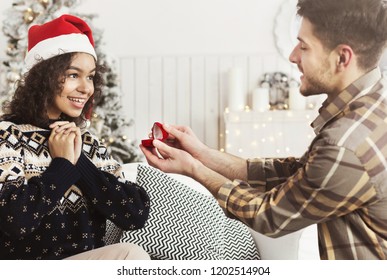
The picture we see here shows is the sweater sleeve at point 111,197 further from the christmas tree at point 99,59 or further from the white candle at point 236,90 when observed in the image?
the white candle at point 236,90

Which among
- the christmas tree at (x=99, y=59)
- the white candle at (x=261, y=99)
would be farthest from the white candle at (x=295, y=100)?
the christmas tree at (x=99, y=59)

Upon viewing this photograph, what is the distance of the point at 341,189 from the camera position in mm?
864

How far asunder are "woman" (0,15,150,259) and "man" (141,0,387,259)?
6.8 inches

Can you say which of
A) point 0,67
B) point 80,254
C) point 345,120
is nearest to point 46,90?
point 80,254

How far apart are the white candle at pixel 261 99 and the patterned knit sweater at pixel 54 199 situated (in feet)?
3.72

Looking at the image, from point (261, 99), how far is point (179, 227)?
95cm

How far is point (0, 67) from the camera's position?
2.02m

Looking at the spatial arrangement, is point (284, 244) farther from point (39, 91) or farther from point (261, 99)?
point (261, 99)

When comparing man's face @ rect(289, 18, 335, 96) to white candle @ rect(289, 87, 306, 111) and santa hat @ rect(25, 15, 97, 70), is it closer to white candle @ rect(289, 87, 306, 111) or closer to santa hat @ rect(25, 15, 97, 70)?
santa hat @ rect(25, 15, 97, 70)

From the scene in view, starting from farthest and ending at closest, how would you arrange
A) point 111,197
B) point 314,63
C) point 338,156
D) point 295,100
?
point 295,100
point 111,197
point 314,63
point 338,156

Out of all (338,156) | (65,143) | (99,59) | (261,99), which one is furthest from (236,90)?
(338,156)

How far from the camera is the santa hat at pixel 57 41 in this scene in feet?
3.75
